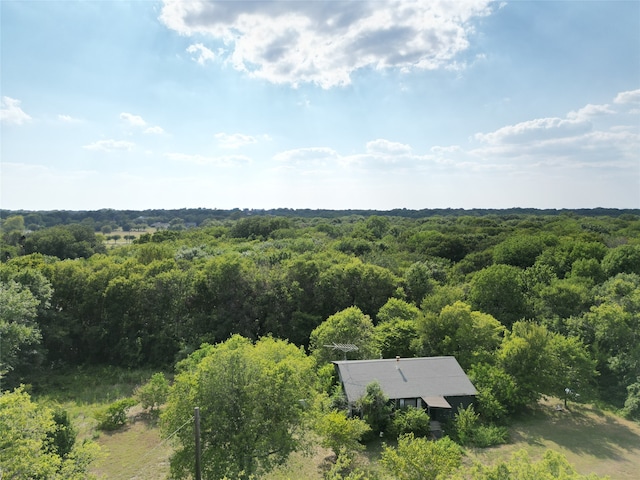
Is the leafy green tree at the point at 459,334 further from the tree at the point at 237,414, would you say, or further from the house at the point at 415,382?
the tree at the point at 237,414

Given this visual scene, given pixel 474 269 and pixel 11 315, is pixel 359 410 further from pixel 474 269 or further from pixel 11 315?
pixel 474 269

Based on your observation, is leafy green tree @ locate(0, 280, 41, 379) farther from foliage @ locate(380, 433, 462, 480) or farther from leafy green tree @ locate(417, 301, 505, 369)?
leafy green tree @ locate(417, 301, 505, 369)

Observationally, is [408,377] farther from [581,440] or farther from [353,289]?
[353,289]

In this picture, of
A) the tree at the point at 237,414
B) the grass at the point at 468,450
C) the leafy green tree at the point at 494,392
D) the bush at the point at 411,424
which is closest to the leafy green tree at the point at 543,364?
the leafy green tree at the point at 494,392

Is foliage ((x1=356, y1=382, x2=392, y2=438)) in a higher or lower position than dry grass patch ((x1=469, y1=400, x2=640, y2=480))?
higher

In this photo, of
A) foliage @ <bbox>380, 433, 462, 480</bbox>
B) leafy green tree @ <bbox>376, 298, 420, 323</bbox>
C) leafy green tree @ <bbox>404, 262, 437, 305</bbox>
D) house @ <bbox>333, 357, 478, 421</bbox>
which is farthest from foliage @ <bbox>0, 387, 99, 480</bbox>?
leafy green tree @ <bbox>404, 262, 437, 305</bbox>

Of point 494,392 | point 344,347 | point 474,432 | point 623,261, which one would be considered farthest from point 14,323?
point 623,261

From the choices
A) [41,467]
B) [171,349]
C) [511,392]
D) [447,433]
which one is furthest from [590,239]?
[41,467]

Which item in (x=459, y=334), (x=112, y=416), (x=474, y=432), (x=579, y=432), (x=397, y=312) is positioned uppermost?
(x=397, y=312)
